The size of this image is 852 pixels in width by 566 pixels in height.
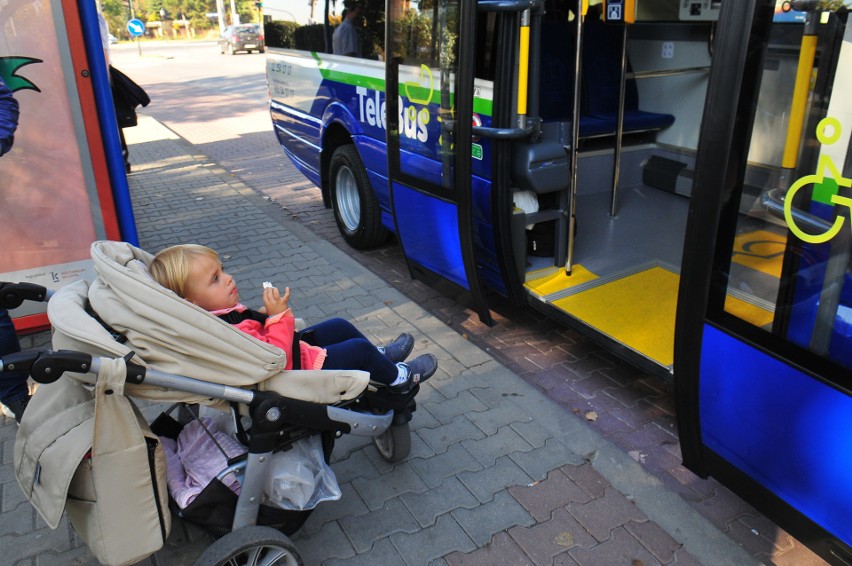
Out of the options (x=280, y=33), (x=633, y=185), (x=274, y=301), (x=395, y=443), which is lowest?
(x=395, y=443)

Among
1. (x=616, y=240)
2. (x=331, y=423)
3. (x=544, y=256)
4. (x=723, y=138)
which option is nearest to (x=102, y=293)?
(x=331, y=423)

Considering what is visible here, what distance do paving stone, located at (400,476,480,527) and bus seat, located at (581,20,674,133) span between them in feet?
11.4

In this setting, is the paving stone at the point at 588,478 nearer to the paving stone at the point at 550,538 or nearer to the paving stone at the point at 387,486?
the paving stone at the point at 550,538

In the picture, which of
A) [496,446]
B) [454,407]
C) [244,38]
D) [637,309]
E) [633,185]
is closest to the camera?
[496,446]

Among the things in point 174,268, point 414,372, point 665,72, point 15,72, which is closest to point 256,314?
point 174,268

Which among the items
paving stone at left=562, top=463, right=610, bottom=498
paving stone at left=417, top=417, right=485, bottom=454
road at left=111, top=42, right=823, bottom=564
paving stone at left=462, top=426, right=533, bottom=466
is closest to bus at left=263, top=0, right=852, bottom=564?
road at left=111, top=42, right=823, bottom=564

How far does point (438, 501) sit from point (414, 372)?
57 cm

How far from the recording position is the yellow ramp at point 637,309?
349 cm

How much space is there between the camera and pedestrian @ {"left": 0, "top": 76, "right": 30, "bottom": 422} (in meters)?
3.17

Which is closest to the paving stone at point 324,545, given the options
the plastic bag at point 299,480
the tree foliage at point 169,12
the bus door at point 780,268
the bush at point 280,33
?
the plastic bag at point 299,480

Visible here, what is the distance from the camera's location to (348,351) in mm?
2736

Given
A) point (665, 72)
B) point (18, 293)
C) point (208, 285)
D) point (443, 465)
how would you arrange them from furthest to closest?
point (665, 72), point (443, 465), point (18, 293), point (208, 285)

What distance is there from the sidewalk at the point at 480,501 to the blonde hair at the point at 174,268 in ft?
3.50

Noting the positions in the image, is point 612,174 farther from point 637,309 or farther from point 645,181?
point 637,309
